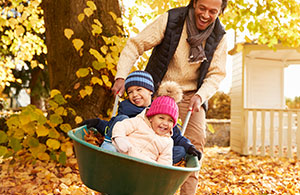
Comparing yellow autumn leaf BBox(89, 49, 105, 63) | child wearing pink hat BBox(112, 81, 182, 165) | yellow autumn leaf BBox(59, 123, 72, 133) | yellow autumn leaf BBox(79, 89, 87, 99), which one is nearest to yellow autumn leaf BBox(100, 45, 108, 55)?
yellow autumn leaf BBox(89, 49, 105, 63)

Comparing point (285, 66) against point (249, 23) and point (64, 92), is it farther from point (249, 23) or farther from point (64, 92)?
point (64, 92)

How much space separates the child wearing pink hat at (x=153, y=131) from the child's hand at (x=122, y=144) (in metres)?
0.02

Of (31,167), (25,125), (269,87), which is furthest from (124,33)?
Result: (269,87)

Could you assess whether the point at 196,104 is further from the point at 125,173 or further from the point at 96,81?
the point at 96,81

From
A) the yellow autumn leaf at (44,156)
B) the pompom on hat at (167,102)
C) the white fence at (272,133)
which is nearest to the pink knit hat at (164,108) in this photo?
the pompom on hat at (167,102)

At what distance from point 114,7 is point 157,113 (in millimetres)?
2640

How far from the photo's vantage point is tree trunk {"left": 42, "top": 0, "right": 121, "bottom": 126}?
13.6 ft

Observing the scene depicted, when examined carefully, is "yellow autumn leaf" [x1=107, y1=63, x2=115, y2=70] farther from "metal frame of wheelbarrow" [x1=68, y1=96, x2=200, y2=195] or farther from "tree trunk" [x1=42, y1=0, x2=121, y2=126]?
"metal frame of wheelbarrow" [x1=68, y1=96, x2=200, y2=195]

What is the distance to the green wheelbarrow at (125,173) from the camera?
1621 mm

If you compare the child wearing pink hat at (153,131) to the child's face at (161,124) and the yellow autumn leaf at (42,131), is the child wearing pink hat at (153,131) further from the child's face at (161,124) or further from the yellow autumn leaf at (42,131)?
the yellow autumn leaf at (42,131)

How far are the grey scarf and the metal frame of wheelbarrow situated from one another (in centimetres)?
108

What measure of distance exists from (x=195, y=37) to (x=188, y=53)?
0.53ft

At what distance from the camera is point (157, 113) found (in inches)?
81.5

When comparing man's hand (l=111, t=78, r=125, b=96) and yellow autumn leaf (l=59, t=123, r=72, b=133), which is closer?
man's hand (l=111, t=78, r=125, b=96)
